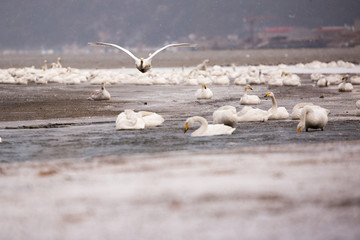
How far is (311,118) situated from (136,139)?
11.2ft

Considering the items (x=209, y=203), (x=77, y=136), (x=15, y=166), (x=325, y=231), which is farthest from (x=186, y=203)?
(x=77, y=136)

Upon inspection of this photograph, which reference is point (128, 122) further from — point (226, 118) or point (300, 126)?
point (300, 126)

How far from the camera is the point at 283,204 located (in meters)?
5.80

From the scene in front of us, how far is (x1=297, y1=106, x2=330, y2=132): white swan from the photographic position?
12484mm

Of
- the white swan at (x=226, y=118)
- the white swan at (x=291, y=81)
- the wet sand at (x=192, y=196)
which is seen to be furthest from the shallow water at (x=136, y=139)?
the white swan at (x=291, y=81)

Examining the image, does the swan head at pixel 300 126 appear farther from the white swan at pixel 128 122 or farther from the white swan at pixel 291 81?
the white swan at pixel 291 81

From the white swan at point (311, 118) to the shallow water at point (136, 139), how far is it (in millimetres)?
159

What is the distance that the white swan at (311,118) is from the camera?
12.5 m

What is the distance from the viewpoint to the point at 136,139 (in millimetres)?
12055

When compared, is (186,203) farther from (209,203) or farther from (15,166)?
(15,166)

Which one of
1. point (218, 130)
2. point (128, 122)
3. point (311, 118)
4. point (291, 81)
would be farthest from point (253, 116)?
point (291, 81)

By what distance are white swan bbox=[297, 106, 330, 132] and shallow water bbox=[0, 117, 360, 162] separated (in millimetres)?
159

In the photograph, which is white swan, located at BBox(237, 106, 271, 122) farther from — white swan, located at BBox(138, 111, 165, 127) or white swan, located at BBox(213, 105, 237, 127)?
white swan, located at BBox(138, 111, 165, 127)

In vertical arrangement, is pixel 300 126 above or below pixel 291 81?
below
